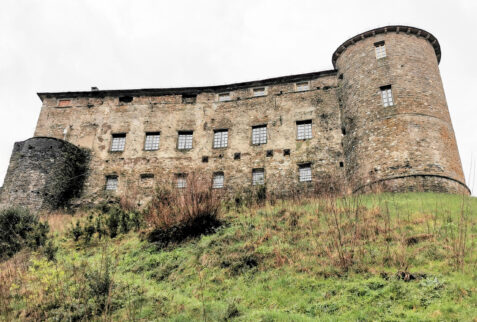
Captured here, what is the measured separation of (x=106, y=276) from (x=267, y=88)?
1843 centimetres

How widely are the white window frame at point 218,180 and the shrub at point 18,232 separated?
938cm

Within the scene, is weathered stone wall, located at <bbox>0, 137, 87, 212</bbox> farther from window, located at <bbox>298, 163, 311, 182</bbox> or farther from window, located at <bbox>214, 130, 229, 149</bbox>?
window, located at <bbox>298, 163, 311, 182</bbox>

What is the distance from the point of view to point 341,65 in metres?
23.7

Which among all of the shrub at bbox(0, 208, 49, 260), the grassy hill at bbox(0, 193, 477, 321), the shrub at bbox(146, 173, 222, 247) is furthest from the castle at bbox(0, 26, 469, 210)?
the shrub at bbox(146, 173, 222, 247)

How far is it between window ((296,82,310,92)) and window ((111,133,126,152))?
36.1ft

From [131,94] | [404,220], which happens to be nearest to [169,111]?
[131,94]

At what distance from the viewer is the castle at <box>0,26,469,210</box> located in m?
19.4

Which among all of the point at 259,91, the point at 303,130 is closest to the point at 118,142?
the point at 259,91

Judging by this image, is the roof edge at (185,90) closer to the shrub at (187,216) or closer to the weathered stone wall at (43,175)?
the weathered stone wall at (43,175)

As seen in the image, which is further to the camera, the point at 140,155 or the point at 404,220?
the point at 140,155

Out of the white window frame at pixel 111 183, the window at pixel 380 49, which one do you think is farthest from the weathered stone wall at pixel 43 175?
the window at pixel 380 49

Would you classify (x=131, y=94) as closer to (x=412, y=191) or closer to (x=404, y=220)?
(x=412, y=191)

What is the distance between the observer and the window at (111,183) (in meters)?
23.9

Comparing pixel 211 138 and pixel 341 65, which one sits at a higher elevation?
pixel 341 65
